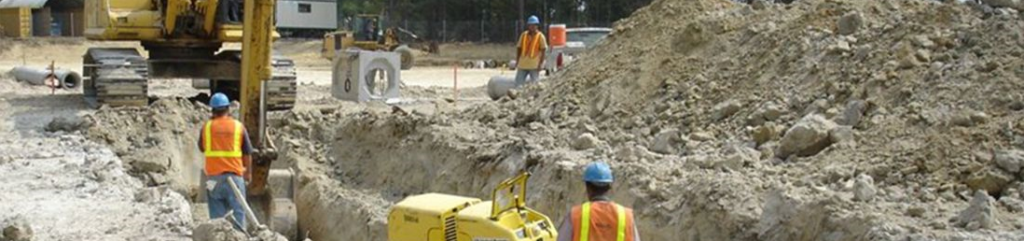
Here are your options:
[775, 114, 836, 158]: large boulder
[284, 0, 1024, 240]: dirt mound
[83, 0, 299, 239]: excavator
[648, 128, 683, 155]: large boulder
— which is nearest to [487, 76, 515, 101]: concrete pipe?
[83, 0, 299, 239]: excavator

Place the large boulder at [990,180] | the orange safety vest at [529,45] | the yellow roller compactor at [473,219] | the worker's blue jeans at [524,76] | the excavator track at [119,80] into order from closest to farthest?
the yellow roller compactor at [473,219], the large boulder at [990,180], the excavator track at [119,80], the orange safety vest at [529,45], the worker's blue jeans at [524,76]

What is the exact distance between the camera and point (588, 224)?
5.88m

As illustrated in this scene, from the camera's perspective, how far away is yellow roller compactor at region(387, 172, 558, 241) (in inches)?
273

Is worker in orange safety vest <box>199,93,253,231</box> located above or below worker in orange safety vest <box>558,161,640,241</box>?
below

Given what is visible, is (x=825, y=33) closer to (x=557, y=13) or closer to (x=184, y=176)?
(x=184, y=176)

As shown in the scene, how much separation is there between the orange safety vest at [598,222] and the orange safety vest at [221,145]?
4.23m

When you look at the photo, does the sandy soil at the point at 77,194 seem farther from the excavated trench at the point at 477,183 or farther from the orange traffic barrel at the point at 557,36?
the orange traffic barrel at the point at 557,36

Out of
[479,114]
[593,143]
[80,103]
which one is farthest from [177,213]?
[80,103]

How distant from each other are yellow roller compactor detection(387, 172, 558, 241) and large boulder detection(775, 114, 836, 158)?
3664mm

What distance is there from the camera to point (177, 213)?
873 cm

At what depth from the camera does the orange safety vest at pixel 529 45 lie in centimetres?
1667

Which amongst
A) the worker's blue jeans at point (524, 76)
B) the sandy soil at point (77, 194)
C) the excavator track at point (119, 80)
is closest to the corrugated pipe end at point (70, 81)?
the excavator track at point (119, 80)

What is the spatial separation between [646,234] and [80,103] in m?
10.8

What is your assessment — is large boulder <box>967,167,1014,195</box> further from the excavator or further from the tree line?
the tree line
